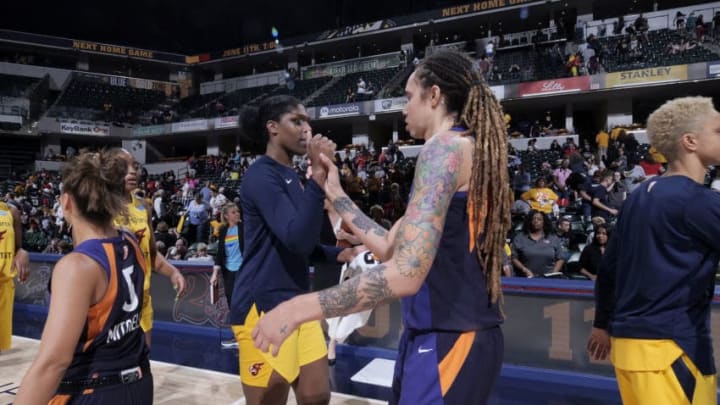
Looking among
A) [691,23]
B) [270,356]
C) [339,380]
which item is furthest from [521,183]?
[691,23]

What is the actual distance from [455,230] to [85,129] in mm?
35384

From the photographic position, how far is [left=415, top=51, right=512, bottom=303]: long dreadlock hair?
1595mm

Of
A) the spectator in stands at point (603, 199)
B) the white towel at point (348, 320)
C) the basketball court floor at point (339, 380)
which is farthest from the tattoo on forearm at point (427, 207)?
the spectator in stands at point (603, 199)

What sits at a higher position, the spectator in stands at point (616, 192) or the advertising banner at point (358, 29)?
the advertising banner at point (358, 29)

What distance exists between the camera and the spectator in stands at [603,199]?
884 centimetres

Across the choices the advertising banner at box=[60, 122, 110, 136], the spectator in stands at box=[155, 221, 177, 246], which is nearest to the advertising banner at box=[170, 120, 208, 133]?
the advertising banner at box=[60, 122, 110, 136]

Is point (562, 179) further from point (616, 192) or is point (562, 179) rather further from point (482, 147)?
point (482, 147)

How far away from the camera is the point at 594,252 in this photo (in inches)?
239

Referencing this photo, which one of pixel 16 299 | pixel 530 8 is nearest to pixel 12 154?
pixel 16 299

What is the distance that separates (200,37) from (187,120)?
11.8 m

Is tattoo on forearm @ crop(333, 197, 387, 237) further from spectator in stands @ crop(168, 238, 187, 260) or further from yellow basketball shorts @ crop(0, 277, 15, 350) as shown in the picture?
spectator in stands @ crop(168, 238, 187, 260)

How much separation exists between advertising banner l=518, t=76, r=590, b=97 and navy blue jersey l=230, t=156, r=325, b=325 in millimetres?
20230

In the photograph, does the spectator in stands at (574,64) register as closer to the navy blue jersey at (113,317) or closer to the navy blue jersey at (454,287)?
the navy blue jersey at (454,287)

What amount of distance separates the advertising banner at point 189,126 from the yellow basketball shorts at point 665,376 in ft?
99.8
